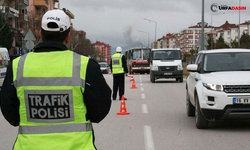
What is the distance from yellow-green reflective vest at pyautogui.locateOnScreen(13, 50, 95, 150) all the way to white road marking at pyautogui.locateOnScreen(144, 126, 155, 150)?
468cm

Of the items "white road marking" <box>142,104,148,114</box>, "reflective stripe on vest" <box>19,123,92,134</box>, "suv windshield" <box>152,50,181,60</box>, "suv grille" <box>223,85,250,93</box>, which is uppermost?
"suv windshield" <box>152,50,181,60</box>

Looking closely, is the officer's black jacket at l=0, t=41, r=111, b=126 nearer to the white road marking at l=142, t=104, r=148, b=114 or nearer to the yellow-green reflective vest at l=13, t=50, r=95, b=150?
the yellow-green reflective vest at l=13, t=50, r=95, b=150

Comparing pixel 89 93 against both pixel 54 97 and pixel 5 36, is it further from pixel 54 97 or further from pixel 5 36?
pixel 5 36

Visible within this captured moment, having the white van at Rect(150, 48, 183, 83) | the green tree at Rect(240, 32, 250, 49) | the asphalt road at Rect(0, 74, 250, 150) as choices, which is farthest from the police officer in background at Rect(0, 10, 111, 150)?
the green tree at Rect(240, 32, 250, 49)

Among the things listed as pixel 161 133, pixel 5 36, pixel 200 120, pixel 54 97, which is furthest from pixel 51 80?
pixel 5 36

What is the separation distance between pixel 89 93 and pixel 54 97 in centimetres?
23

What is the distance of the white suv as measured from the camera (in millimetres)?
8984

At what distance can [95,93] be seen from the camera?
10.3ft

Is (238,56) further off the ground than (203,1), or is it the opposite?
(203,1)

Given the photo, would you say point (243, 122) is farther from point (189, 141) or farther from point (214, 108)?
point (189, 141)

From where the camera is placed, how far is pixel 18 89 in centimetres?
314

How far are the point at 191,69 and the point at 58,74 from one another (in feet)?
24.8

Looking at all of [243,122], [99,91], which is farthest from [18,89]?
[243,122]

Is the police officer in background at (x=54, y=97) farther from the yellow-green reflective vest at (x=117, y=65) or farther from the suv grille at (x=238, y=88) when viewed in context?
the yellow-green reflective vest at (x=117, y=65)
